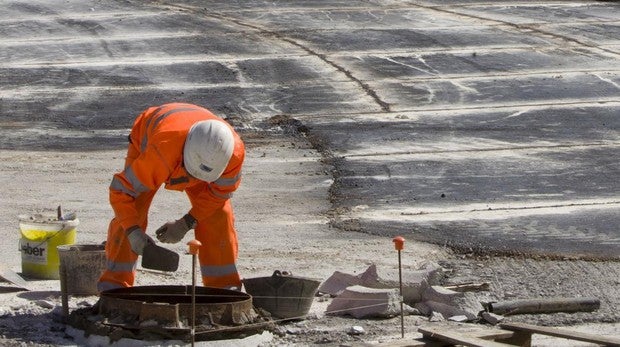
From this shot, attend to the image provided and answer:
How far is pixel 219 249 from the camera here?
7965mm

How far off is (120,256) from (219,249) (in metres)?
0.61

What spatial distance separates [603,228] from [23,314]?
4974 millimetres

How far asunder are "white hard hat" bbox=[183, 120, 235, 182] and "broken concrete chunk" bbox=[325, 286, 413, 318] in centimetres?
127

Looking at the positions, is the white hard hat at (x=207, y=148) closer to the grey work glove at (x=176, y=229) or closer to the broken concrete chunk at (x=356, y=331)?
the grey work glove at (x=176, y=229)

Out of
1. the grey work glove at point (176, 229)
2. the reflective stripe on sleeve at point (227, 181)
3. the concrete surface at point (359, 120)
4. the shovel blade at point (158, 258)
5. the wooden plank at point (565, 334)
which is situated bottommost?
the concrete surface at point (359, 120)

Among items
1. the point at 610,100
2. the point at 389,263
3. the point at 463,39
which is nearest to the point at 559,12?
the point at 463,39

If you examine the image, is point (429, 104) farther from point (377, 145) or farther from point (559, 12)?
point (559, 12)

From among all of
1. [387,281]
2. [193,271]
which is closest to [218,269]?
[387,281]

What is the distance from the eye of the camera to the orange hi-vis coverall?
7.43 meters

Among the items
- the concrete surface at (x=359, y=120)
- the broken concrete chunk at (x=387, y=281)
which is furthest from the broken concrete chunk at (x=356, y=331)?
the broken concrete chunk at (x=387, y=281)

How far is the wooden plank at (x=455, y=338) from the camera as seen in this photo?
265 inches

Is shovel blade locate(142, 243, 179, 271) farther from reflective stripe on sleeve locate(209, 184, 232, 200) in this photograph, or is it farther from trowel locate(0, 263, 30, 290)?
trowel locate(0, 263, 30, 290)

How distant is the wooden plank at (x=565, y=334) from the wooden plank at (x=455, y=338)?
0.41 m

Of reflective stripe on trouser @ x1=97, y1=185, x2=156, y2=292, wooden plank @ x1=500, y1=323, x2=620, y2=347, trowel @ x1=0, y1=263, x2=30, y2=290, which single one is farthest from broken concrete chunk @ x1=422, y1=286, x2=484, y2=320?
trowel @ x1=0, y1=263, x2=30, y2=290
